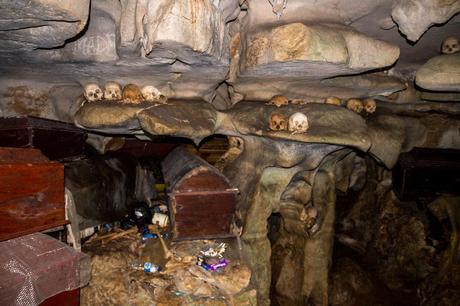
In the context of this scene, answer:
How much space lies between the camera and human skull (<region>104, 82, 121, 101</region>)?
5367mm

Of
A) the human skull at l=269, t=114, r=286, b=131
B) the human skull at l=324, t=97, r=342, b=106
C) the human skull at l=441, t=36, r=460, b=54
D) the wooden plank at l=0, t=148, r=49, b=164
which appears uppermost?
the human skull at l=441, t=36, r=460, b=54

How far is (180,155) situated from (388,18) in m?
4.82

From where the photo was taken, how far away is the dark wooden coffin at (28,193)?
3420 millimetres

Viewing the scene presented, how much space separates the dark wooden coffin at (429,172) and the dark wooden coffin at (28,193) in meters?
7.69

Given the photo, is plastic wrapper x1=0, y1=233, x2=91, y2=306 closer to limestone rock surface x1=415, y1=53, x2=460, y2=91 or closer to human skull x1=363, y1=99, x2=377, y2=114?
limestone rock surface x1=415, y1=53, x2=460, y2=91

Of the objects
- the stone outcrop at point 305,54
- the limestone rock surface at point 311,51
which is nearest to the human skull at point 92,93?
the stone outcrop at point 305,54

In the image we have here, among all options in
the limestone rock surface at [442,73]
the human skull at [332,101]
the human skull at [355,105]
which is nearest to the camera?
the limestone rock surface at [442,73]

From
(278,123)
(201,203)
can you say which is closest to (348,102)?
(278,123)

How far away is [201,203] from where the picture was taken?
5125 millimetres

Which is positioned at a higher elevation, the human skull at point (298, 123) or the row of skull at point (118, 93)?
the row of skull at point (118, 93)

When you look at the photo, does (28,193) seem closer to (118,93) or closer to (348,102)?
(118,93)

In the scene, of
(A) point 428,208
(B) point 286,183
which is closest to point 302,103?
(B) point 286,183

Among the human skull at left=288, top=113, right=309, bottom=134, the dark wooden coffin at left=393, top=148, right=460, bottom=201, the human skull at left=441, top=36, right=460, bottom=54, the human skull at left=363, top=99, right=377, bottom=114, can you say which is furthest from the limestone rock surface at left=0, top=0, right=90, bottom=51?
the dark wooden coffin at left=393, top=148, right=460, bottom=201

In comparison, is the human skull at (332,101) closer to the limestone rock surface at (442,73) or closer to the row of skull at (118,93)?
the limestone rock surface at (442,73)
